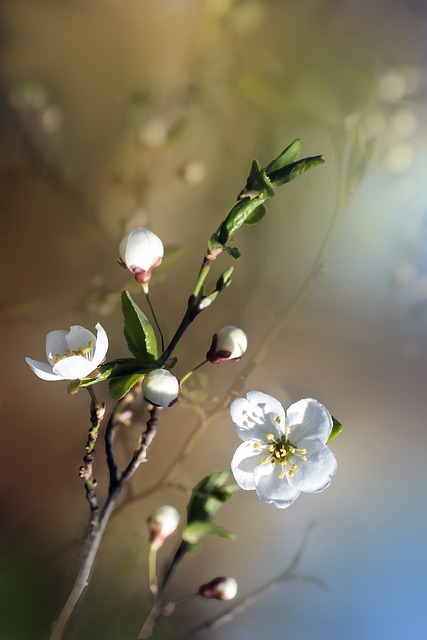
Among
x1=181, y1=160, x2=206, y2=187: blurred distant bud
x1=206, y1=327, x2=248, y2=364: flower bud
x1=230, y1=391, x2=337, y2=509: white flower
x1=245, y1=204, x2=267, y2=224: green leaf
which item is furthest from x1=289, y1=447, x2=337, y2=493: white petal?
x1=181, y1=160, x2=206, y2=187: blurred distant bud

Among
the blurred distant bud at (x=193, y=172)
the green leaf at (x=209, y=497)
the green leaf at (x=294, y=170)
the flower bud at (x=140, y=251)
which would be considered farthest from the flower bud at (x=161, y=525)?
the blurred distant bud at (x=193, y=172)

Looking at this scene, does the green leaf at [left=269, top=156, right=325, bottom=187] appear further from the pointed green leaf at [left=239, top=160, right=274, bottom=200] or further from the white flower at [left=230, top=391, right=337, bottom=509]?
the white flower at [left=230, top=391, right=337, bottom=509]

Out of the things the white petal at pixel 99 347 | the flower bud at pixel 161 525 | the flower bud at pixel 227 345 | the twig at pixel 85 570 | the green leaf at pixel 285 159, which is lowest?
the twig at pixel 85 570

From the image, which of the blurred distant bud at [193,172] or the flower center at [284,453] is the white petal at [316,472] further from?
the blurred distant bud at [193,172]

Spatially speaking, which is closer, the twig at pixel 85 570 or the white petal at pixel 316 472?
the white petal at pixel 316 472

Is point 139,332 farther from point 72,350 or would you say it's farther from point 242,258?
point 242,258

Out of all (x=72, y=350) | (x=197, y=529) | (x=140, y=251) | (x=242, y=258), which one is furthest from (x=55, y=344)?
(x=242, y=258)
